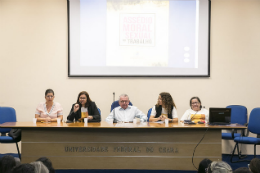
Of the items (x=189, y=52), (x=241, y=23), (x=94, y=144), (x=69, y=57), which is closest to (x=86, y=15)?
(x=69, y=57)

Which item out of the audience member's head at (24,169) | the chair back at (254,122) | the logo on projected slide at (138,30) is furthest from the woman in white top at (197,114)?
the audience member's head at (24,169)

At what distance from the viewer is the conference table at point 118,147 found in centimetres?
371

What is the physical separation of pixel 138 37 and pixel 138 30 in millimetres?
142

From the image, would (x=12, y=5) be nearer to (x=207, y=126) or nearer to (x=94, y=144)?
(x=94, y=144)

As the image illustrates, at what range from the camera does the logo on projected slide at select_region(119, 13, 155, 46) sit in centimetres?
520

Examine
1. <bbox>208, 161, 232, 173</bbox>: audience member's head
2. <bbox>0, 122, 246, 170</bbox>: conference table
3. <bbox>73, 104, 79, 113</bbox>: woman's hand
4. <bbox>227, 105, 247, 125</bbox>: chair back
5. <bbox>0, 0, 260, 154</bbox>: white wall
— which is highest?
<bbox>0, 0, 260, 154</bbox>: white wall

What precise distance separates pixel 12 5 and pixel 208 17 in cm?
400

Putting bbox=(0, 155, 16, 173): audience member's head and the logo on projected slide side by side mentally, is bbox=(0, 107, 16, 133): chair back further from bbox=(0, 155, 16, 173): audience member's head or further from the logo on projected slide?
bbox=(0, 155, 16, 173): audience member's head

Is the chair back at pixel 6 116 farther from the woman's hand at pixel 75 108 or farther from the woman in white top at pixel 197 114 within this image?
the woman in white top at pixel 197 114

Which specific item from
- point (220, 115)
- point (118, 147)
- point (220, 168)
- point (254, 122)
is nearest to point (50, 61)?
point (118, 147)

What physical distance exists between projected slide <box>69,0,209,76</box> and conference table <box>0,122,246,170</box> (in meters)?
1.74

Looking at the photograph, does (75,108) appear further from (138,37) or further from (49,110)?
(138,37)

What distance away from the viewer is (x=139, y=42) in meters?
5.21

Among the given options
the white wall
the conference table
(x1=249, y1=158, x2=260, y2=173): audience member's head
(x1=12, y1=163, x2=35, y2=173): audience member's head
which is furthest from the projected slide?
(x1=12, y1=163, x2=35, y2=173): audience member's head
